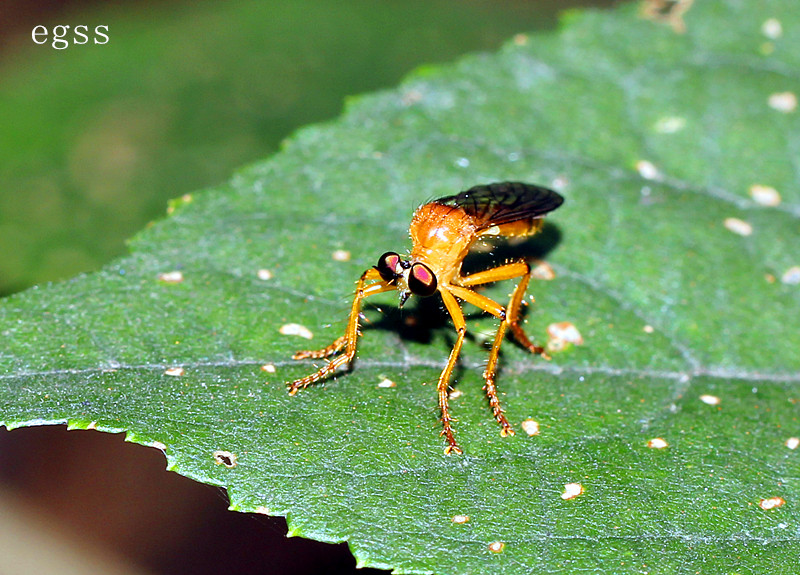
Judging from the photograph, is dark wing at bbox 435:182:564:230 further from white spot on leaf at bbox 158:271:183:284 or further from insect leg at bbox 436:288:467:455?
white spot on leaf at bbox 158:271:183:284

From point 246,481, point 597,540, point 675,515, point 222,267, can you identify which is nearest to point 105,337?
point 222,267

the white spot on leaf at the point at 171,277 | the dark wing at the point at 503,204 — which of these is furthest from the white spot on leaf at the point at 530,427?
the white spot on leaf at the point at 171,277

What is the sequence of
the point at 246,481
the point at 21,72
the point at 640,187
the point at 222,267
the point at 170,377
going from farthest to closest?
the point at 21,72
the point at 640,187
the point at 222,267
the point at 170,377
the point at 246,481

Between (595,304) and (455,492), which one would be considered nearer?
(455,492)

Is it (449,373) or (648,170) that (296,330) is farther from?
(648,170)

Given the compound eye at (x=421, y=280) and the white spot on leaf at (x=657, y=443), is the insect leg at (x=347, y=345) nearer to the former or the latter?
the compound eye at (x=421, y=280)

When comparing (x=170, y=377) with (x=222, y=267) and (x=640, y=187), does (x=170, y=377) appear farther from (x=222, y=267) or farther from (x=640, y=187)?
(x=640, y=187)

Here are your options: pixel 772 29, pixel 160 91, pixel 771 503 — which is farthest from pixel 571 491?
pixel 160 91
